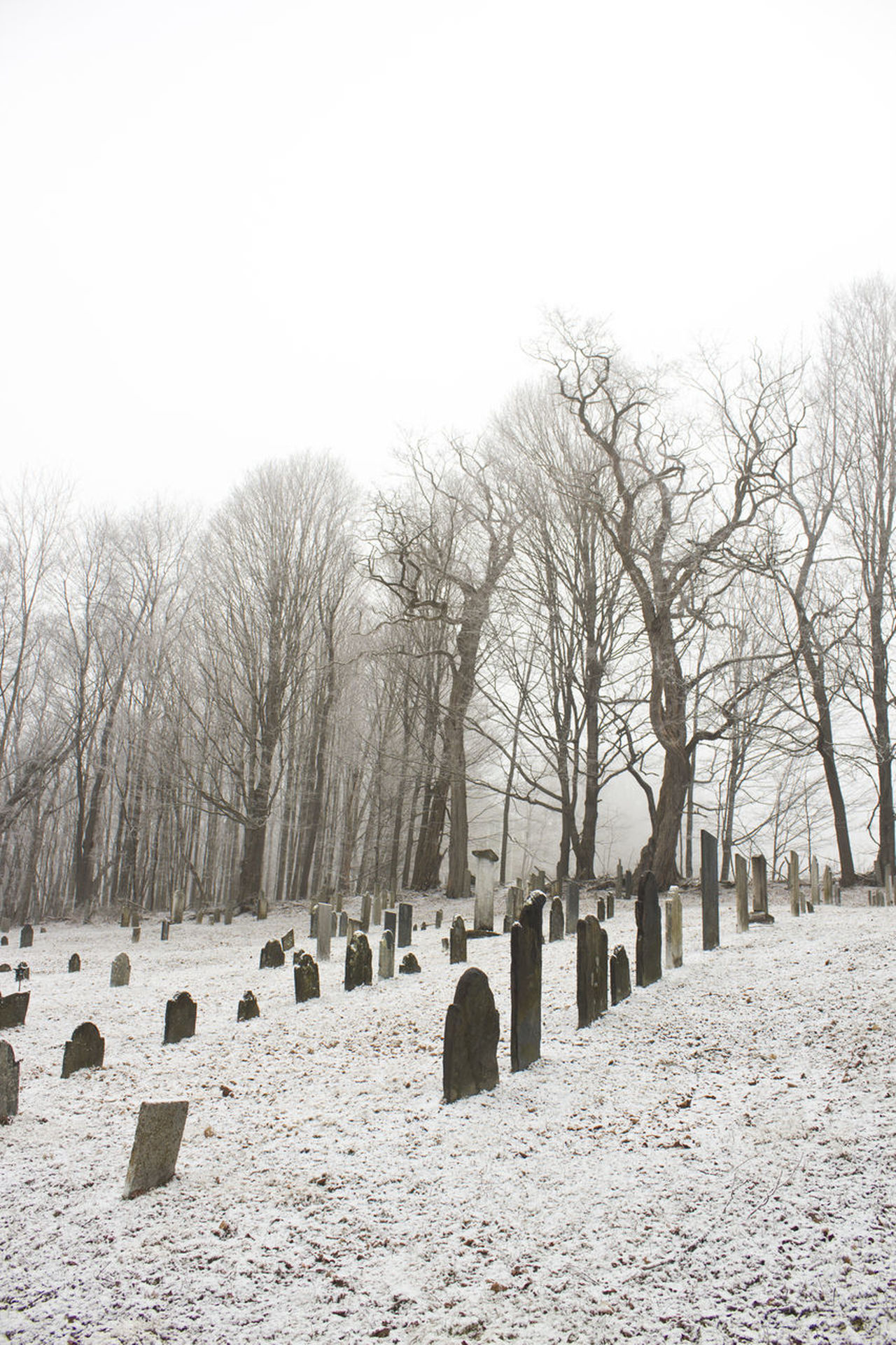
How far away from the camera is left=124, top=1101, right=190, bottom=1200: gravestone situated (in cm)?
298

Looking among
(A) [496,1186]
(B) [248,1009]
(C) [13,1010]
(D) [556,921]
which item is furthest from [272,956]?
(A) [496,1186]

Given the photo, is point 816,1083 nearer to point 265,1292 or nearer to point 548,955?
point 265,1292

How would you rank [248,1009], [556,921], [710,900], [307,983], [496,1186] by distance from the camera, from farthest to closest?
[556,921] < [710,900] < [307,983] < [248,1009] < [496,1186]

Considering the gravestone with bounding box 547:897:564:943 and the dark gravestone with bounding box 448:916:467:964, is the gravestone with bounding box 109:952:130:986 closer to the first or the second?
the dark gravestone with bounding box 448:916:467:964

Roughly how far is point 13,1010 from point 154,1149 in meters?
4.18

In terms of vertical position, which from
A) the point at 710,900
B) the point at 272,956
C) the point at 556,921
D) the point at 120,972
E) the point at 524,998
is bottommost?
the point at 120,972

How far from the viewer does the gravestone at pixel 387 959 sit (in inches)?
275

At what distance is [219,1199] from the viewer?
2867 millimetres

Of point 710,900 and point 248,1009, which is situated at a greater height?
point 710,900

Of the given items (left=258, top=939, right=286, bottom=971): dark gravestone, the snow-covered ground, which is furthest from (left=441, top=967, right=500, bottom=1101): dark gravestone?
(left=258, top=939, right=286, bottom=971): dark gravestone

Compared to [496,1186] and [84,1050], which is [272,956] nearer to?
[84,1050]

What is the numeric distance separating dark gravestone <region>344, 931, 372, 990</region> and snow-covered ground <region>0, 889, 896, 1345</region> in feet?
4.76

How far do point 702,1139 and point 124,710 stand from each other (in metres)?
22.7

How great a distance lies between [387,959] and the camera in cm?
700
